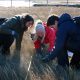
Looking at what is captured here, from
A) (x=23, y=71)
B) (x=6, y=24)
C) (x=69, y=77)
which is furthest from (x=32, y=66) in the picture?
(x=6, y=24)

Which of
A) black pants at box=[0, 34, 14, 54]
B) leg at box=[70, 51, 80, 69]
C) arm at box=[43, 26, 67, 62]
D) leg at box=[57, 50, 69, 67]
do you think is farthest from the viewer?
black pants at box=[0, 34, 14, 54]

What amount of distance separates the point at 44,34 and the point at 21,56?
2.89 ft

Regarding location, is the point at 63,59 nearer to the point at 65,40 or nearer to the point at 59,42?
the point at 65,40

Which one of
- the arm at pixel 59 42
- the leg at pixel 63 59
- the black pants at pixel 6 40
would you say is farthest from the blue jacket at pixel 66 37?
the black pants at pixel 6 40

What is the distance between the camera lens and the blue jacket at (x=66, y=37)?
7492mm

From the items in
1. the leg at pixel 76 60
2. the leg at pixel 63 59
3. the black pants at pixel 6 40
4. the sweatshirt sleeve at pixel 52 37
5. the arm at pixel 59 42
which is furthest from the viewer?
the black pants at pixel 6 40

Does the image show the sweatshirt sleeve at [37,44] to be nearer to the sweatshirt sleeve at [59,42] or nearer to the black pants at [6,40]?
the black pants at [6,40]

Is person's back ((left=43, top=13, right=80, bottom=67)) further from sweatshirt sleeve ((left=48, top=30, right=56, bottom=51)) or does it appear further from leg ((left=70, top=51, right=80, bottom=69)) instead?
sweatshirt sleeve ((left=48, top=30, right=56, bottom=51))

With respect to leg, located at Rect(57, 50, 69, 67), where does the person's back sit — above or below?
above

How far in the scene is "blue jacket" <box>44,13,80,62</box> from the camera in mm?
7492

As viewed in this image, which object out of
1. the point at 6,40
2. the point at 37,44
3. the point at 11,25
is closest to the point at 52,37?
the point at 37,44

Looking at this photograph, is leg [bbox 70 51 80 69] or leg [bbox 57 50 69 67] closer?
leg [bbox 57 50 69 67]

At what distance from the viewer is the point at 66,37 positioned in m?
7.68

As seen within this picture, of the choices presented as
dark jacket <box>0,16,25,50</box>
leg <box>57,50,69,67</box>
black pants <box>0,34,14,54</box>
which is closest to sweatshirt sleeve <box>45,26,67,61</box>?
leg <box>57,50,69,67</box>
